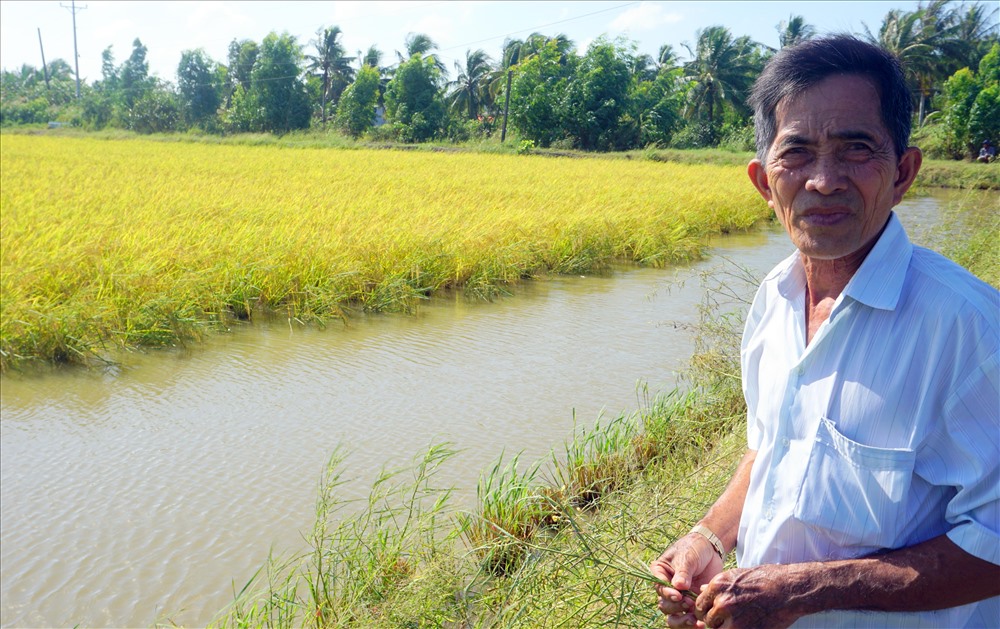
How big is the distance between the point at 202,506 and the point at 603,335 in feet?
10.6

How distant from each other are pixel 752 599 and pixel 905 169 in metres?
0.58

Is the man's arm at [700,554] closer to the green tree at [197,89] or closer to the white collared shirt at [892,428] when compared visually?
the white collared shirt at [892,428]

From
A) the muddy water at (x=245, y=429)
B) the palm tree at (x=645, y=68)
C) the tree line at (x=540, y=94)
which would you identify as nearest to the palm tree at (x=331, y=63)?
the tree line at (x=540, y=94)

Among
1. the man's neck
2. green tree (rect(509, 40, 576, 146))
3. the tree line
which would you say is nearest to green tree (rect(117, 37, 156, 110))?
the tree line

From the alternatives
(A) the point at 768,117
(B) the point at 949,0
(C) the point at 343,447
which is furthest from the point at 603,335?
(B) the point at 949,0

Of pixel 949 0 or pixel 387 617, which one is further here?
pixel 949 0

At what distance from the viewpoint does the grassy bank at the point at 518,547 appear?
5.99 feet

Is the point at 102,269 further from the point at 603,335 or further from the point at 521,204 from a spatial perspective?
the point at 521,204

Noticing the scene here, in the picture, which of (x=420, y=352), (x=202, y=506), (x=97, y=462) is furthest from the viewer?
(x=420, y=352)

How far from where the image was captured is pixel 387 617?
6.78ft

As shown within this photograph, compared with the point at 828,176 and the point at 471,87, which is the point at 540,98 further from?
the point at 828,176

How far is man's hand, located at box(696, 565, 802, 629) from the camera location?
963 millimetres

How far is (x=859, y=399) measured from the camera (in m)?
0.93

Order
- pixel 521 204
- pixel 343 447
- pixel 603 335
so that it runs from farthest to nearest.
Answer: pixel 521 204 < pixel 603 335 < pixel 343 447
